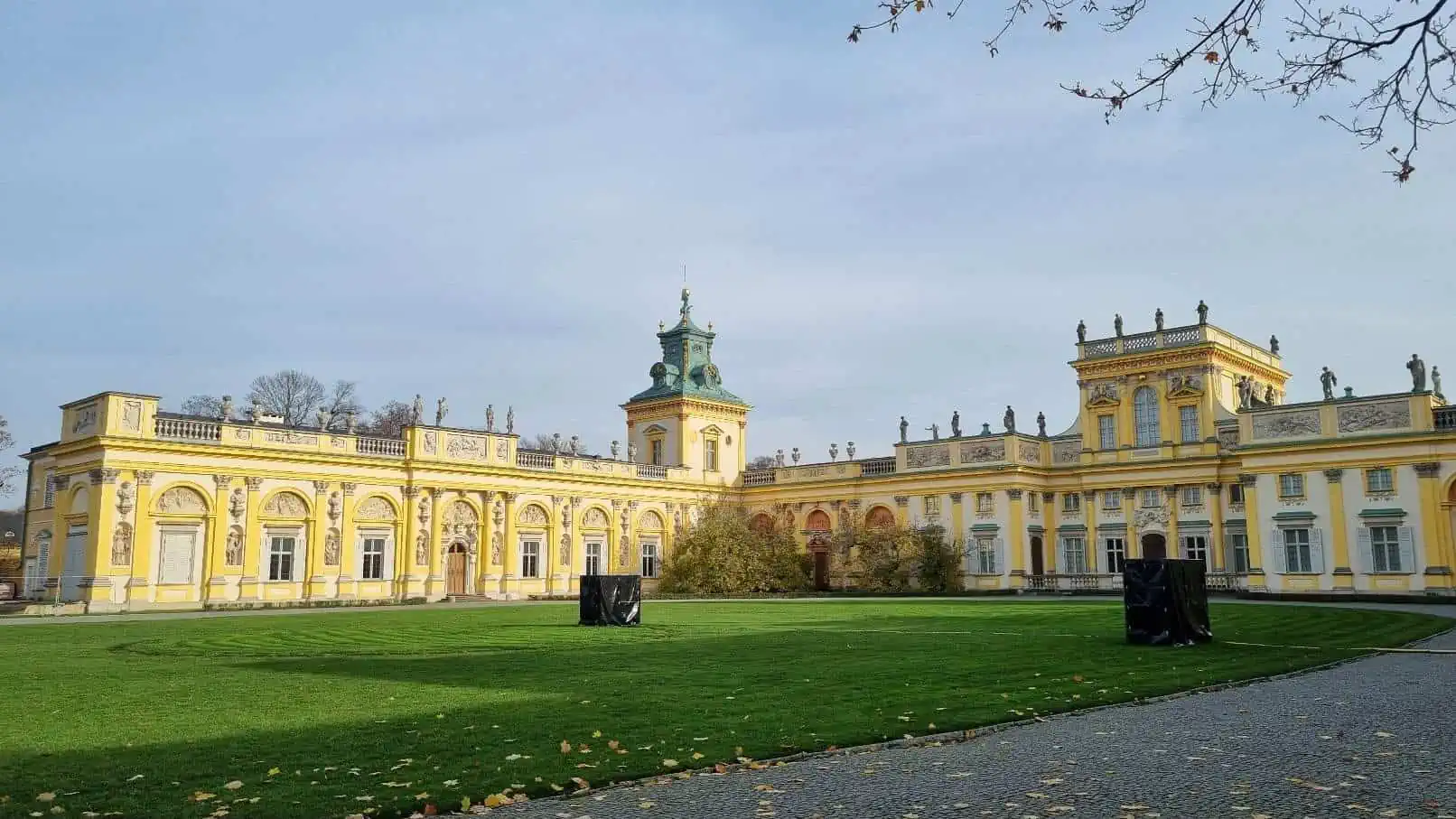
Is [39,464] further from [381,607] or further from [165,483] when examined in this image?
[381,607]

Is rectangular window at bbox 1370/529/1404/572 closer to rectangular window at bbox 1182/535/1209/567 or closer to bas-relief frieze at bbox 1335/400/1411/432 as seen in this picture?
bas-relief frieze at bbox 1335/400/1411/432

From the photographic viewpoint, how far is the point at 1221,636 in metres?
19.7

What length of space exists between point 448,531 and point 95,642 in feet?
81.7

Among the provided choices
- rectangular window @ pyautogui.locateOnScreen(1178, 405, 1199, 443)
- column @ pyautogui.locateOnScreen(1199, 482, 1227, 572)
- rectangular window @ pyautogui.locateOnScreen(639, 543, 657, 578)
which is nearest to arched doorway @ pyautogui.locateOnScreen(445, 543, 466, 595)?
rectangular window @ pyautogui.locateOnScreen(639, 543, 657, 578)

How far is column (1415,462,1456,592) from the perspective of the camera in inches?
1437

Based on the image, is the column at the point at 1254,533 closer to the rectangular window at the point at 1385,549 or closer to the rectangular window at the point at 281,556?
the rectangular window at the point at 1385,549

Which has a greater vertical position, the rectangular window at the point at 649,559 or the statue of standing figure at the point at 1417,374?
the statue of standing figure at the point at 1417,374

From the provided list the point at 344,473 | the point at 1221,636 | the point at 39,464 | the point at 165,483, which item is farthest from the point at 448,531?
the point at 1221,636

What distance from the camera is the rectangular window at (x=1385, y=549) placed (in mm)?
37594

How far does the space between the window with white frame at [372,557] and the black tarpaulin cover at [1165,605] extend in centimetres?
3183

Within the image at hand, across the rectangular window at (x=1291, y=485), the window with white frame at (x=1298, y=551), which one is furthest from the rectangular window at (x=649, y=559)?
the rectangular window at (x=1291, y=485)

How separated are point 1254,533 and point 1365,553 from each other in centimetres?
384

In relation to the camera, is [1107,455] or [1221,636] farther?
[1107,455]

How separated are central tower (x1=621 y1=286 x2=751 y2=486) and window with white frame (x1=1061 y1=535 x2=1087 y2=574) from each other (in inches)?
716
